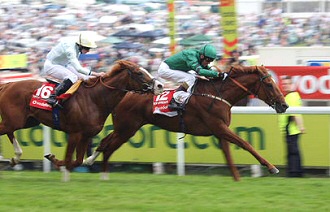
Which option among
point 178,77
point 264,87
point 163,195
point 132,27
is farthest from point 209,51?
point 132,27

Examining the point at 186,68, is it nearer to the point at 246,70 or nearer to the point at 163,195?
the point at 246,70

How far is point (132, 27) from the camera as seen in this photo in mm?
25453

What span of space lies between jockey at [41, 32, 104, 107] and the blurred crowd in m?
9.36

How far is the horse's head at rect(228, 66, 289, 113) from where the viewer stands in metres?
8.98

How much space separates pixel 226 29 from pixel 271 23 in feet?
34.8

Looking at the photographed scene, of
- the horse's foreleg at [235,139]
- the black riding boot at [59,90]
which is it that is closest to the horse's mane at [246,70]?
the horse's foreleg at [235,139]

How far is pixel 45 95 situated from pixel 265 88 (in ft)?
9.05

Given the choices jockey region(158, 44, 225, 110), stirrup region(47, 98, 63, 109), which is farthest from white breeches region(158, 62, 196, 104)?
stirrup region(47, 98, 63, 109)

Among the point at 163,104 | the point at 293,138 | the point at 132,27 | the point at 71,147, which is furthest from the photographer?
the point at 132,27

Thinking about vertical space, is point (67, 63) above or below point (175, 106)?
Result: above

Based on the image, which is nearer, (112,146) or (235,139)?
(235,139)

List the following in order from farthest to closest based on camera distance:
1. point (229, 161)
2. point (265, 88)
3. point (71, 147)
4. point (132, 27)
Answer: point (132, 27) < point (265, 88) < point (229, 161) < point (71, 147)

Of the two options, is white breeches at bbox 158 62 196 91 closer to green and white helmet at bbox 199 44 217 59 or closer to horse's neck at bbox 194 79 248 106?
horse's neck at bbox 194 79 248 106

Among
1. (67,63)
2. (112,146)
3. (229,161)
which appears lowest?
(229,161)
